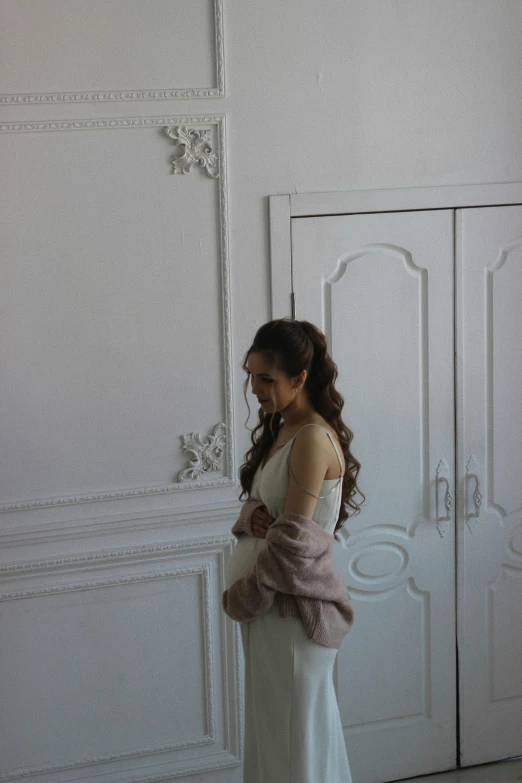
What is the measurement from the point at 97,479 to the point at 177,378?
1.37ft

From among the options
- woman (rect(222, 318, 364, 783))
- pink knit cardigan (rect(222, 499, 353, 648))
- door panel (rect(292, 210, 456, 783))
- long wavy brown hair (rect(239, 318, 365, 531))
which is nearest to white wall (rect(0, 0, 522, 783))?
door panel (rect(292, 210, 456, 783))

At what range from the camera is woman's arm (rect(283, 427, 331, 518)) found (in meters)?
2.23

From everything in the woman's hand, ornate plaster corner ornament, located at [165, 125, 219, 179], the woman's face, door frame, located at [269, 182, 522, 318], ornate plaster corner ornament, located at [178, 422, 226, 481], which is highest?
ornate plaster corner ornament, located at [165, 125, 219, 179]

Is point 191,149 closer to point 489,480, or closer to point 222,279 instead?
point 222,279

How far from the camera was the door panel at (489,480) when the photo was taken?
321 centimetres

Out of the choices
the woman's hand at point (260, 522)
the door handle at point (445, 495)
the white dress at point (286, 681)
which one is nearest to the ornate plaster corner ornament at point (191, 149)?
the white dress at point (286, 681)

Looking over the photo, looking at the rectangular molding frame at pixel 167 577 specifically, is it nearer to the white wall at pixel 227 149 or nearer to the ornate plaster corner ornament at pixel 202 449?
the white wall at pixel 227 149

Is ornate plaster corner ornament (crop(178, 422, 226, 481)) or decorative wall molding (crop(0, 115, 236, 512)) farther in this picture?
ornate plaster corner ornament (crop(178, 422, 226, 481))

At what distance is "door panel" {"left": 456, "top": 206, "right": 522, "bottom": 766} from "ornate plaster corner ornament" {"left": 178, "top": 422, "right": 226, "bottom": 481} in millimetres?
875

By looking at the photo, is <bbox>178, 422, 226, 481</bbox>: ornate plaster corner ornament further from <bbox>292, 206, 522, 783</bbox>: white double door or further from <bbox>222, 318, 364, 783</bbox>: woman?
<bbox>222, 318, 364, 783</bbox>: woman

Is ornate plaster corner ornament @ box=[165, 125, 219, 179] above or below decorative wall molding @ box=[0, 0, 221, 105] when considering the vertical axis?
below

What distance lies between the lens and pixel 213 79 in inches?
114

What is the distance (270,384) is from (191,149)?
982 millimetres

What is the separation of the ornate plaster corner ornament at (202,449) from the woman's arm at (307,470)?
0.78 m
